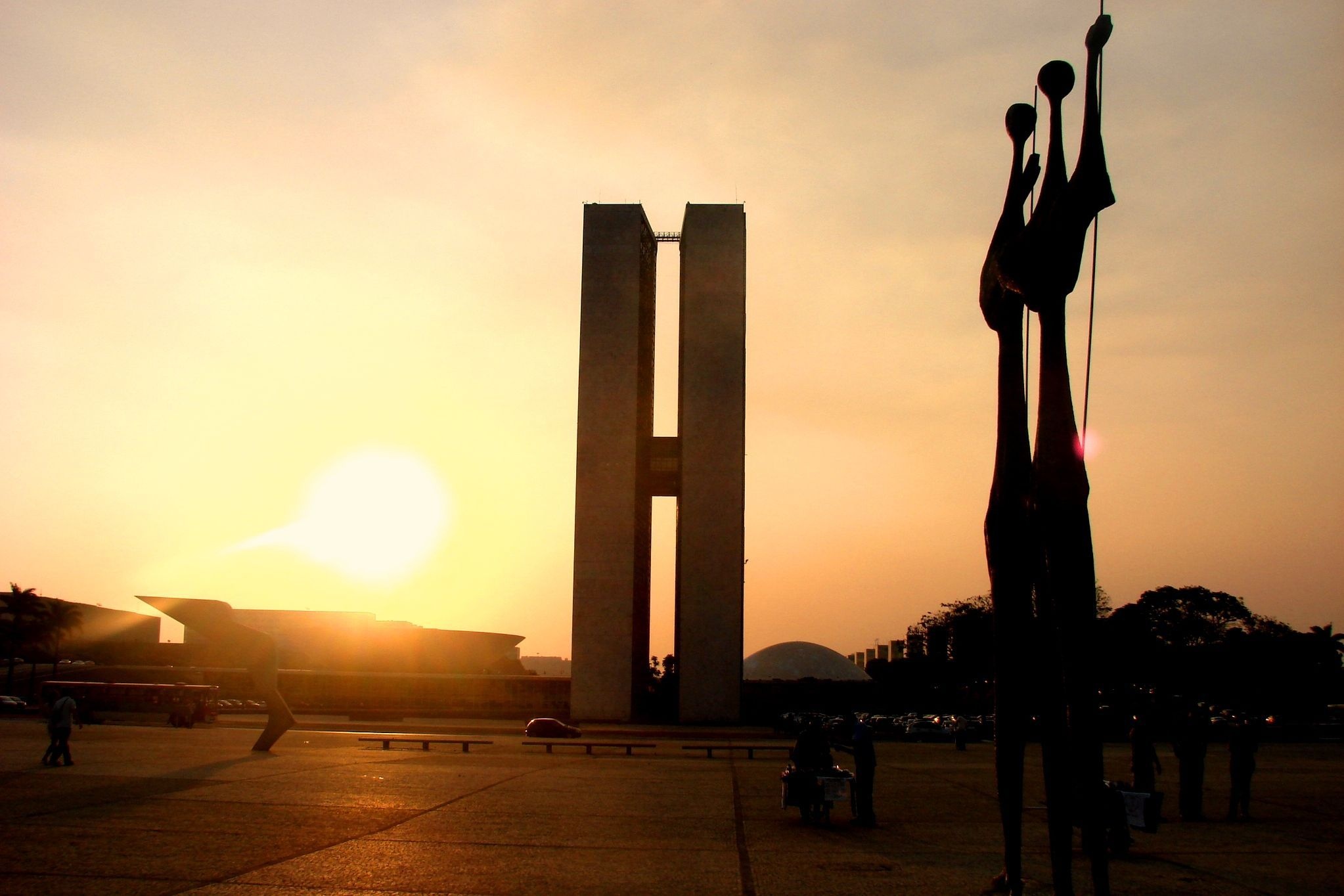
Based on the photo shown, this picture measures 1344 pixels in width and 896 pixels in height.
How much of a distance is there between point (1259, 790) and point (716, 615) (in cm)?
4105

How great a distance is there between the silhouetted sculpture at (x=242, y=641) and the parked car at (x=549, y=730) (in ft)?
59.6

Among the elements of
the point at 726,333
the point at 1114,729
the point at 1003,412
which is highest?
the point at 726,333

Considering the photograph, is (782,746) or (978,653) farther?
(978,653)

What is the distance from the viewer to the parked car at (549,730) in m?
42.4

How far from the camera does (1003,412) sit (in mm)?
8336

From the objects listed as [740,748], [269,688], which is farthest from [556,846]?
[740,748]

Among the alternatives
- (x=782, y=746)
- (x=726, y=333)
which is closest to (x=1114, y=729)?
(x=782, y=746)

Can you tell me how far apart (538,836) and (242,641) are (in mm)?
14588

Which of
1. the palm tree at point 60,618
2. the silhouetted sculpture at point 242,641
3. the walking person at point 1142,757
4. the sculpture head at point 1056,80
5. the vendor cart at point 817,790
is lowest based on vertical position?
the vendor cart at point 817,790

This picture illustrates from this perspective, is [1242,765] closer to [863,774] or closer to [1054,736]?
[863,774]

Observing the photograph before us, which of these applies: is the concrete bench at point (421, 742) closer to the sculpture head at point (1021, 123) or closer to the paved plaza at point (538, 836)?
the paved plaza at point (538, 836)

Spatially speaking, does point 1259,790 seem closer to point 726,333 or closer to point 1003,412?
point 1003,412

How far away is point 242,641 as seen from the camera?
24.1 m

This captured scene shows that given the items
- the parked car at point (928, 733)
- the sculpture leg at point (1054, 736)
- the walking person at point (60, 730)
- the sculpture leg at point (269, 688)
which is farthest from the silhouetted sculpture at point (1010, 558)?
the parked car at point (928, 733)
